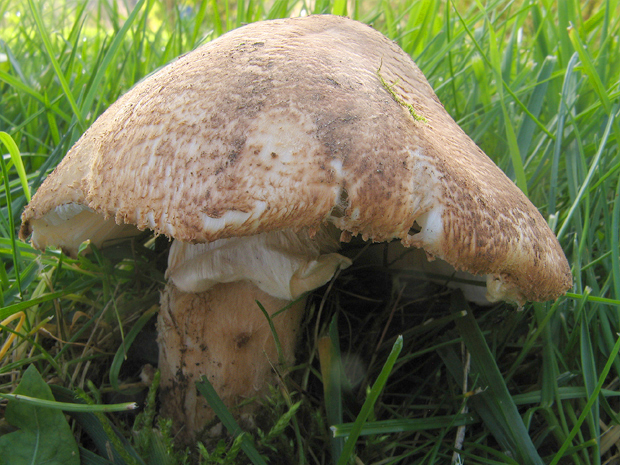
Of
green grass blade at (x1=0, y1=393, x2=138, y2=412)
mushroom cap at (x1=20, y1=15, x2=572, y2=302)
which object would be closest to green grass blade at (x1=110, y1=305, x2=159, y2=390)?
green grass blade at (x1=0, y1=393, x2=138, y2=412)

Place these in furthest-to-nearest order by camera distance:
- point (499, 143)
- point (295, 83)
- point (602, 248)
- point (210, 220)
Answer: point (499, 143) → point (602, 248) → point (295, 83) → point (210, 220)

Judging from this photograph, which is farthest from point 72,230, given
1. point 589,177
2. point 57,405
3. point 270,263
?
point 589,177

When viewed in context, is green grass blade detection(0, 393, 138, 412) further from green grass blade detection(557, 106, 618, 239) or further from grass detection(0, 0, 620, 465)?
green grass blade detection(557, 106, 618, 239)

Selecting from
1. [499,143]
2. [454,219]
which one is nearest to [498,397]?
[454,219]

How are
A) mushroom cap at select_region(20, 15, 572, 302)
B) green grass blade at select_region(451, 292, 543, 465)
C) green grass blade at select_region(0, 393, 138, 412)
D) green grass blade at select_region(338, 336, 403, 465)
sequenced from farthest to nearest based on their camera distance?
green grass blade at select_region(451, 292, 543, 465) < green grass blade at select_region(0, 393, 138, 412) < green grass blade at select_region(338, 336, 403, 465) < mushroom cap at select_region(20, 15, 572, 302)

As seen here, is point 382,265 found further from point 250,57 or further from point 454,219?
point 250,57

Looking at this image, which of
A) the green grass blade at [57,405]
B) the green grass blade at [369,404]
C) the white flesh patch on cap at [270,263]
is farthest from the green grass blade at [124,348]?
the green grass blade at [369,404]

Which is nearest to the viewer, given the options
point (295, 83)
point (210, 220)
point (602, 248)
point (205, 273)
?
point (210, 220)
